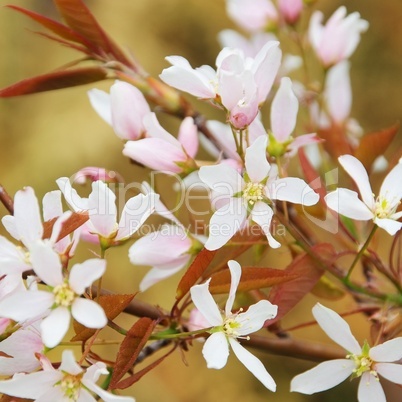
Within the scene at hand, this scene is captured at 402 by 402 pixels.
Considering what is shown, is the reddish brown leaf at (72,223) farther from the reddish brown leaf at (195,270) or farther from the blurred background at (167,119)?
the blurred background at (167,119)

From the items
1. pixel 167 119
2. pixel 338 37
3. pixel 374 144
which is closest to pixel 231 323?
pixel 374 144

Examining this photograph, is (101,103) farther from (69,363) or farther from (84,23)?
(69,363)

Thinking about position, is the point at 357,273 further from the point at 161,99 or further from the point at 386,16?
the point at 161,99

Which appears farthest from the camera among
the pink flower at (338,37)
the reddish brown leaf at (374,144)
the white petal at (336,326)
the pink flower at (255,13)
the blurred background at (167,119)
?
the blurred background at (167,119)

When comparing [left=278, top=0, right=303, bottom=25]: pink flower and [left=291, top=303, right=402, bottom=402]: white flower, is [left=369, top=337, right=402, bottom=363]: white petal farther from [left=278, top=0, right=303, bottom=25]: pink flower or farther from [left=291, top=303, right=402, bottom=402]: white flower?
[left=278, top=0, right=303, bottom=25]: pink flower

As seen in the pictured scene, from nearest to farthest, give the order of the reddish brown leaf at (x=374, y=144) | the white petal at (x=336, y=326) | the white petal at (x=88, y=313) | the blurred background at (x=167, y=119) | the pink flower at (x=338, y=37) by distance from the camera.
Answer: the white petal at (x=88, y=313)
the white petal at (x=336, y=326)
the reddish brown leaf at (x=374, y=144)
the pink flower at (x=338, y=37)
the blurred background at (x=167, y=119)

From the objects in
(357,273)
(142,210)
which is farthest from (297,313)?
(142,210)

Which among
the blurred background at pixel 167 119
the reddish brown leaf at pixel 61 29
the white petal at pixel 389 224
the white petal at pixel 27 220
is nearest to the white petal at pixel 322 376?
the white petal at pixel 389 224
